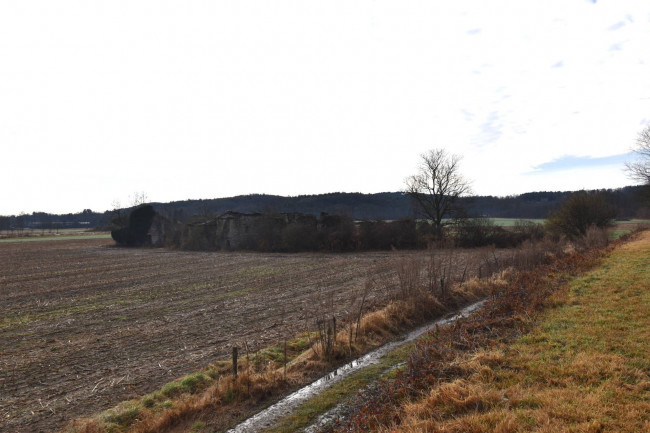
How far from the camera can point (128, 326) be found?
13.3 metres

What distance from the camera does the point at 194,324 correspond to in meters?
13.3

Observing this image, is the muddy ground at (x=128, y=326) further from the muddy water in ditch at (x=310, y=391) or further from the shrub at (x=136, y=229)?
the shrub at (x=136, y=229)

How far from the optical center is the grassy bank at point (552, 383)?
18.1 feet

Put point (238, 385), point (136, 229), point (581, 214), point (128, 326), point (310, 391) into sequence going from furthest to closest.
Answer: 1. point (136, 229)
2. point (581, 214)
3. point (128, 326)
4. point (310, 391)
5. point (238, 385)

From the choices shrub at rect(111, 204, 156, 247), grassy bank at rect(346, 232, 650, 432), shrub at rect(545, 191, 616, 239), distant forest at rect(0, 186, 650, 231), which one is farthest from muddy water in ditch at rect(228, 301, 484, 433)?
shrub at rect(111, 204, 156, 247)

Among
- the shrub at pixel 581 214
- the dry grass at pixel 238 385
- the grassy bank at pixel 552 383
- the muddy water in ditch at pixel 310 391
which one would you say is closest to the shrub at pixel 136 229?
the shrub at pixel 581 214

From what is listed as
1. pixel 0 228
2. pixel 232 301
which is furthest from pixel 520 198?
pixel 0 228

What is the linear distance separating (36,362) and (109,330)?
9.72ft

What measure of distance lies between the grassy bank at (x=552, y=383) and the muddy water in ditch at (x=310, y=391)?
2.27 m

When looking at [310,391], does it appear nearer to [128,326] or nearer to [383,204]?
[128,326]

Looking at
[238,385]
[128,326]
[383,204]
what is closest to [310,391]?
[238,385]

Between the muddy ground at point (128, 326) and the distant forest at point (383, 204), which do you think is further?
the distant forest at point (383, 204)

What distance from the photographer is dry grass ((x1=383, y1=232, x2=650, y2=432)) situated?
5510 mm

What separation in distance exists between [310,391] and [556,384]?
481 cm
